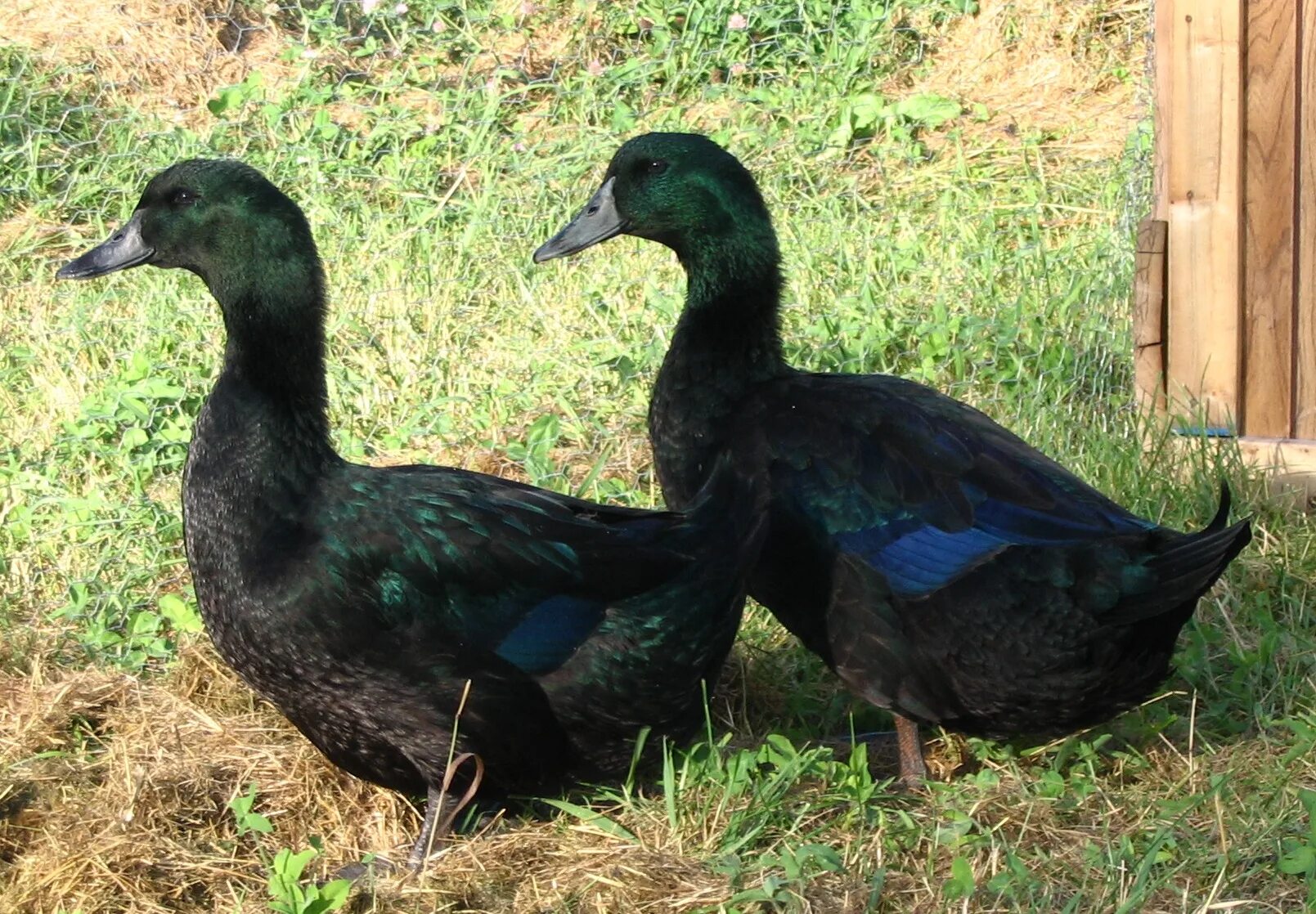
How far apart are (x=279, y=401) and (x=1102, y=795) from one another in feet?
6.29

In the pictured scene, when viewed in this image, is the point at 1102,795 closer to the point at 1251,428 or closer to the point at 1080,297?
the point at 1251,428

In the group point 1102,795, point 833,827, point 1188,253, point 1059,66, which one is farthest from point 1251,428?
point 1059,66

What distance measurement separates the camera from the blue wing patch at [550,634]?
3.45 metres

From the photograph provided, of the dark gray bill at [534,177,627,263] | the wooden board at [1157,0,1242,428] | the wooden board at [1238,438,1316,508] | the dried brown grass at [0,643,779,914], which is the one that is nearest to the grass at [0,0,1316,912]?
the dried brown grass at [0,643,779,914]

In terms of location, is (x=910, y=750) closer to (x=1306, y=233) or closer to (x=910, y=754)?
(x=910, y=754)

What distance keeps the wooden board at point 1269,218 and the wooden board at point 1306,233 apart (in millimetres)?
20

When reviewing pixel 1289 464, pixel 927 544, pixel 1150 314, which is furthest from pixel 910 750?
pixel 1150 314

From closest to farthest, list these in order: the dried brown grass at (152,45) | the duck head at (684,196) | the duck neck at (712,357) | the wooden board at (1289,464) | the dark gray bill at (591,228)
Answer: the duck neck at (712,357) < the duck head at (684,196) < the dark gray bill at (591,228) < the wooden board at (1289,464) < the dried brown grass at (152,45)

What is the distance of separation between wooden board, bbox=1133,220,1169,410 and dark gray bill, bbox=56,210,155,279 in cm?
290

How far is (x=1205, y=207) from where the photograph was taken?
16.4 ft

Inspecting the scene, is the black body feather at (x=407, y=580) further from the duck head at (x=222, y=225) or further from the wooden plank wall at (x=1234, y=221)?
the wooden plank wall at (x=1234, y=221)

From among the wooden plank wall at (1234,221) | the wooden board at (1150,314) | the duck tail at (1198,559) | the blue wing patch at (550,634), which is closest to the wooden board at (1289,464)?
the wooden plank wall at (1234,221)

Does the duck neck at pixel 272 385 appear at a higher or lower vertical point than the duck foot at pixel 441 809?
higher

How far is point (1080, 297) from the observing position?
18.7 feet
